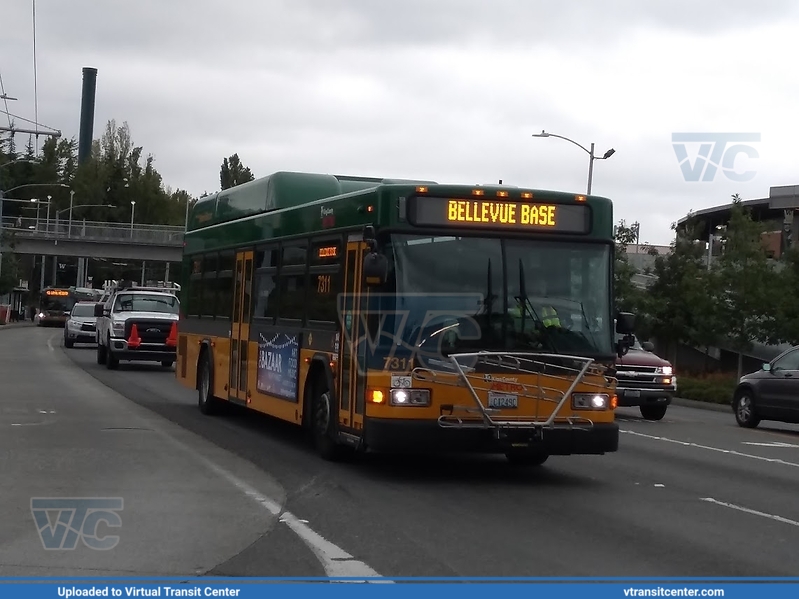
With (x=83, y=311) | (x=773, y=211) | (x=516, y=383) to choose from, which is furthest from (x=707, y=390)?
(x=773, y=211)

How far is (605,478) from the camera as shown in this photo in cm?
1359

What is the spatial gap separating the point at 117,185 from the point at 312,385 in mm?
128047

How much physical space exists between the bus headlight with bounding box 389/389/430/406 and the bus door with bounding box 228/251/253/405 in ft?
17.3

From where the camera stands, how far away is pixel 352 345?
1262 centimetres

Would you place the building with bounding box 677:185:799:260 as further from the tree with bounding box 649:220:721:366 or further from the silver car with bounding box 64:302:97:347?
the silver car with bounding box 64:302:97:347

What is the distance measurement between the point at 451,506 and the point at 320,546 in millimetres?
2342

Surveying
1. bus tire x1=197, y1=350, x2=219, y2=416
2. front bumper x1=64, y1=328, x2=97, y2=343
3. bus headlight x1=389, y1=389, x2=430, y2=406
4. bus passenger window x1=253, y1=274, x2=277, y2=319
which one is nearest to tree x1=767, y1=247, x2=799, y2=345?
bus tire x1=197, y1=350, x2=219, y2=416

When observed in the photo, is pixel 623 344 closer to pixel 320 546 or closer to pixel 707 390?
pixel 320 546

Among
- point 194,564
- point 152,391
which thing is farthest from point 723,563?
point 152,391

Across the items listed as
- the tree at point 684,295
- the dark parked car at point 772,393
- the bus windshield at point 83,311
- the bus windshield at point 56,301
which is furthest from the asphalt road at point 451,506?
the bus windshield at point 56,301

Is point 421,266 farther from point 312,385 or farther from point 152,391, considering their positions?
point 152,391

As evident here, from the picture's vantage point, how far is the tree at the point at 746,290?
3441 cm

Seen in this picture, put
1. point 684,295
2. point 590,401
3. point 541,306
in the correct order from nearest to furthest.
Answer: point 541,306
point 590,401
point 684,295

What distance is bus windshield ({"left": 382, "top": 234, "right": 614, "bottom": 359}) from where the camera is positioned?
12.1 m
